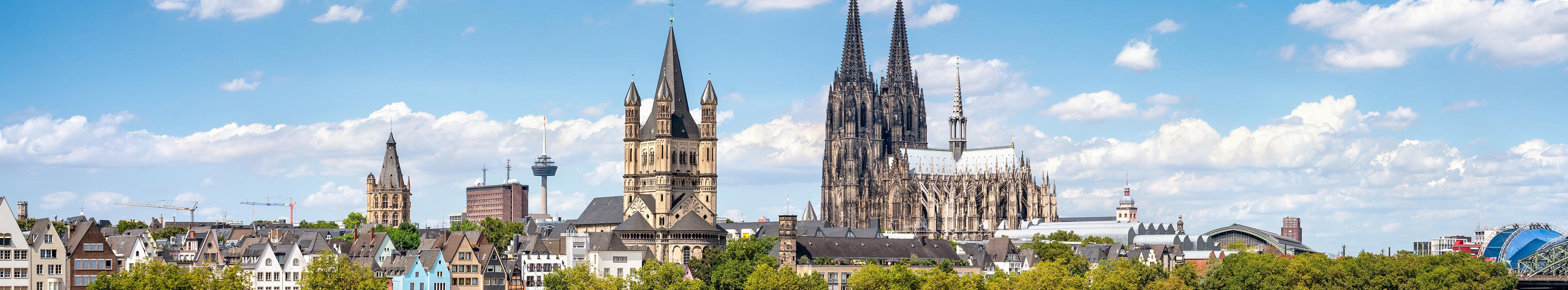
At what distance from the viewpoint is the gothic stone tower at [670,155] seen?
582 feet

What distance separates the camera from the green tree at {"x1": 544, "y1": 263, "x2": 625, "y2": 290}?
139m

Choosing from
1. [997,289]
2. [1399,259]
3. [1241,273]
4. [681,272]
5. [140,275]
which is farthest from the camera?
[1399,259]

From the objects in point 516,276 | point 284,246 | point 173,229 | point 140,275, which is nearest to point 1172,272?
point 516,276

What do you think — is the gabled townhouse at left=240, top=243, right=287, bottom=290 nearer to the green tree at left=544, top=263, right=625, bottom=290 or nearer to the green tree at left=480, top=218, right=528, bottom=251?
the green tree at left=544, top=263, right=625, bottom=290

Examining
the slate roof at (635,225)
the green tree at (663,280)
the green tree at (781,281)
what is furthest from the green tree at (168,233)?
the green tree at (781,281)

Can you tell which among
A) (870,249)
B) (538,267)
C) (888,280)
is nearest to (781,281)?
(888,280)

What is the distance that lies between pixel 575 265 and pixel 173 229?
59554 millimetres

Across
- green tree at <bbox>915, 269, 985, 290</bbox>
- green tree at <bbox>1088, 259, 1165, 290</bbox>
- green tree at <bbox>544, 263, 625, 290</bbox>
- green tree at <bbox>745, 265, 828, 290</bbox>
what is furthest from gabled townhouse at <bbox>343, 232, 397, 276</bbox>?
green tree at <bbox>1088, 259, 1165, 290</bbox>

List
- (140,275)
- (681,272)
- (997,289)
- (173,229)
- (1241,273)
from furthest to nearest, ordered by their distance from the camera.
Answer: (173,229), (1241,273), (681,272), (997,289), (140,275)

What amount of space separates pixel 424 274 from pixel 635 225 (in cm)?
2881

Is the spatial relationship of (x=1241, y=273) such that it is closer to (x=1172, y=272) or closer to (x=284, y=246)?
(x=1172, y=272)

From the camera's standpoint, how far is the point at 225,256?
161750 mm

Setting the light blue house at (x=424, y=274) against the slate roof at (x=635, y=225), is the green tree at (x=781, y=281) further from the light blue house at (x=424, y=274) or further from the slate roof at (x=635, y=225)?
the slate roof at (x=635, y=225)

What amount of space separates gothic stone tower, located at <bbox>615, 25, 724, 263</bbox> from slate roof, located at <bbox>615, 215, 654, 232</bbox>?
163cm
